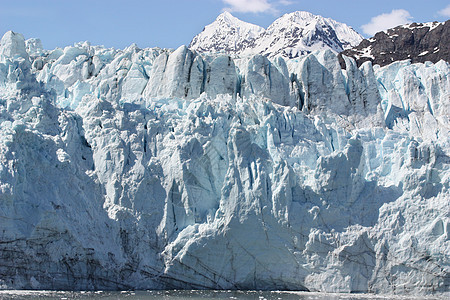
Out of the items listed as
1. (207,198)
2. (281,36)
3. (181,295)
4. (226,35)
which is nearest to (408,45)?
(281,36)

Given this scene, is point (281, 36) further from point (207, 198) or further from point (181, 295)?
point (181, 295)

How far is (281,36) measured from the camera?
73.4 meters

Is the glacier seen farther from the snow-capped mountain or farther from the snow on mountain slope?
the snow on mountain slope

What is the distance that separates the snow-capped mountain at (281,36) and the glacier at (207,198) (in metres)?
36.4

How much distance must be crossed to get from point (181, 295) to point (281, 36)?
50.2 meters

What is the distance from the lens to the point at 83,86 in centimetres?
3300

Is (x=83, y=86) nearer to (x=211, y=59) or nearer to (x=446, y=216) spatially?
(x=211, y=59)

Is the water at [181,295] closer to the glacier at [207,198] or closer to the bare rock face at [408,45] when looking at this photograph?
the glacier at [207,198]

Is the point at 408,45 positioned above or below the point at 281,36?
below

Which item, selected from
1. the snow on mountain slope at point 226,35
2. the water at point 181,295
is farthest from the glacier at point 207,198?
the snow on mountain slope at point 226,35

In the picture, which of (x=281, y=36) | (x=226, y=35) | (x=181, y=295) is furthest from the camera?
(x=226, y=35)

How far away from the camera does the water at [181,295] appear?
24230mm

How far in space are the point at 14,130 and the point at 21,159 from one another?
110 centimetres

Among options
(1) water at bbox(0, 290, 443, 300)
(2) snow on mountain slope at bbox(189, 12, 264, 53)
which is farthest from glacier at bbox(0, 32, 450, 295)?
(2) snow on mountain slope at bbox(189, 12, 264, 53)
